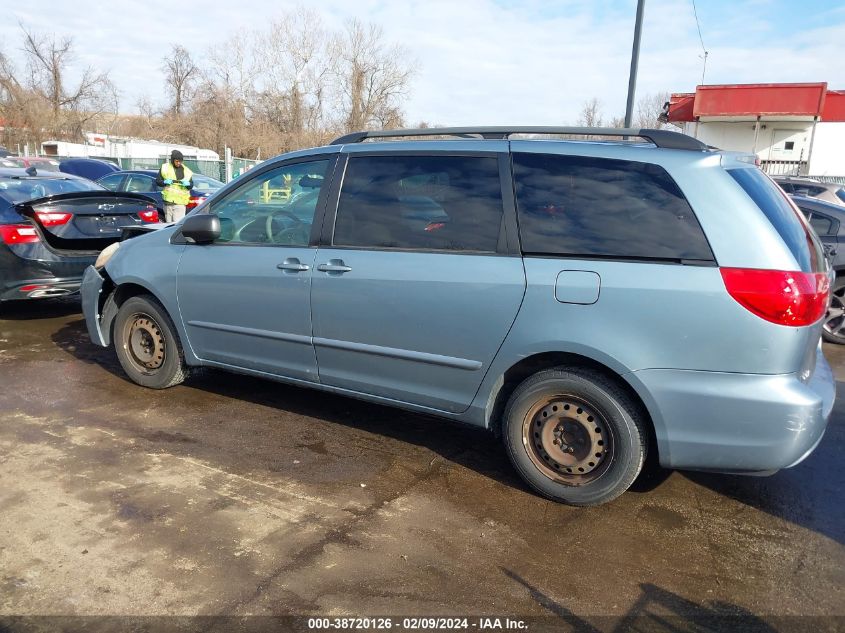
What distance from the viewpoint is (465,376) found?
3605 mm

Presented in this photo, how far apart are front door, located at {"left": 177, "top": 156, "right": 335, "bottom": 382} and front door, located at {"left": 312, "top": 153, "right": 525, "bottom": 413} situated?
0.57 ft

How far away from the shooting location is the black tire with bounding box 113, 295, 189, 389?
4.93 meters

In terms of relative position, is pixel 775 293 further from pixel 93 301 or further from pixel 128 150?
pixel 128 150

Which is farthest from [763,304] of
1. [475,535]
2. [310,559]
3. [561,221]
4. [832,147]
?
[832,147]

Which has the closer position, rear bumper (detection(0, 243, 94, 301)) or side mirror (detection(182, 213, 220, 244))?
side mirror (detection(182, 213, 220, 244))

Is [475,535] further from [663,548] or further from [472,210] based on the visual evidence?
[472,210]

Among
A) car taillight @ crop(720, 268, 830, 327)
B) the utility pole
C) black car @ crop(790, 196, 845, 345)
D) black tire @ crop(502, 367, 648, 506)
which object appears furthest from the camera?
the utility pole

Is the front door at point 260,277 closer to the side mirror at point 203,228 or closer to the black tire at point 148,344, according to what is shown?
the side mirror at point 203,228

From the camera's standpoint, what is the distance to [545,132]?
12.1ft

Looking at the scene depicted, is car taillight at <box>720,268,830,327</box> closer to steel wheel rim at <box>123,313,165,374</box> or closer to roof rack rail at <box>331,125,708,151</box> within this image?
roof rack rail at <box>331,125,708,151</box>

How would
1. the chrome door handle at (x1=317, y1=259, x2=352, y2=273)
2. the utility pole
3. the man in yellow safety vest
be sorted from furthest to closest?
the man in yellow safety vest → the utility pole → the chrome door handle at (x1=317, y1=259, x2=352, y2=273)

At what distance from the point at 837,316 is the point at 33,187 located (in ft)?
29.9

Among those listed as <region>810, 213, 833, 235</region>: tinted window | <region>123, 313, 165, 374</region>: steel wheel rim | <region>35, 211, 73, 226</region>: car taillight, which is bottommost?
<region>123, 313, 165, 374</region>: steel wheel rim

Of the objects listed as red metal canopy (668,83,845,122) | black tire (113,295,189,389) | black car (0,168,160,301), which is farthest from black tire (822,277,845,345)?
red metal canopy (668,83,845,122)
